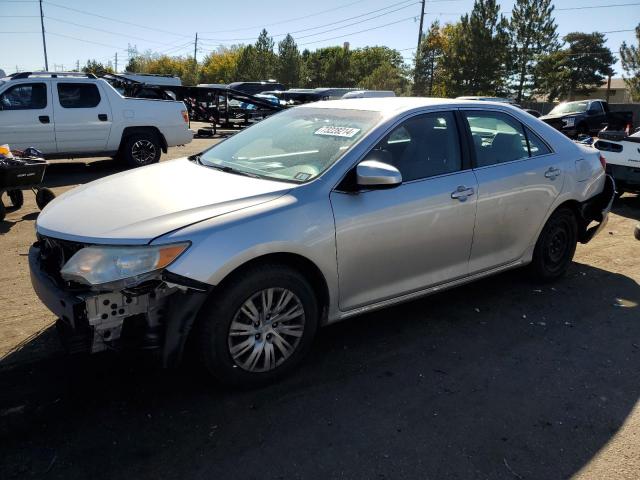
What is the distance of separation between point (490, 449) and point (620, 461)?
0.64 metres

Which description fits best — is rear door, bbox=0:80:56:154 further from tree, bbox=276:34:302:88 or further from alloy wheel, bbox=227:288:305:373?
tree, bbox=276:34:302:88

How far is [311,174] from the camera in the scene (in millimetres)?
3354

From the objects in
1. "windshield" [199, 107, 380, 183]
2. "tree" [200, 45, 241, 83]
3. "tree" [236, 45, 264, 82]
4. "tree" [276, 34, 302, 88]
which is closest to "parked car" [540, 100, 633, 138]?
"windshield" [199, 107, 380, 183]

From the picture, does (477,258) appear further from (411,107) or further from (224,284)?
(224,284)

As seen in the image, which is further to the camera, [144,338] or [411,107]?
[411,107]

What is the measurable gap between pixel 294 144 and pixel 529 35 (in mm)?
48344

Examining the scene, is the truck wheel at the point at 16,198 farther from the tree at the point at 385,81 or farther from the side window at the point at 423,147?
the tree at the point at 385,81

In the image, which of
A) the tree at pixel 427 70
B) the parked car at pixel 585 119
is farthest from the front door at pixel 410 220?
the tree at pixel 427 70

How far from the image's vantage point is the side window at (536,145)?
457cm

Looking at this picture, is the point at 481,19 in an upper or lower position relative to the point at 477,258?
upper

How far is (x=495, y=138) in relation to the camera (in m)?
4.34

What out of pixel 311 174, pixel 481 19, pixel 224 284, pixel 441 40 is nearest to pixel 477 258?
pixel 311 174

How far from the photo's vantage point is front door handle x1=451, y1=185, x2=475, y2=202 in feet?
12.6

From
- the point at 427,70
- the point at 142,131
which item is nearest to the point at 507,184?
the point at 142,131
